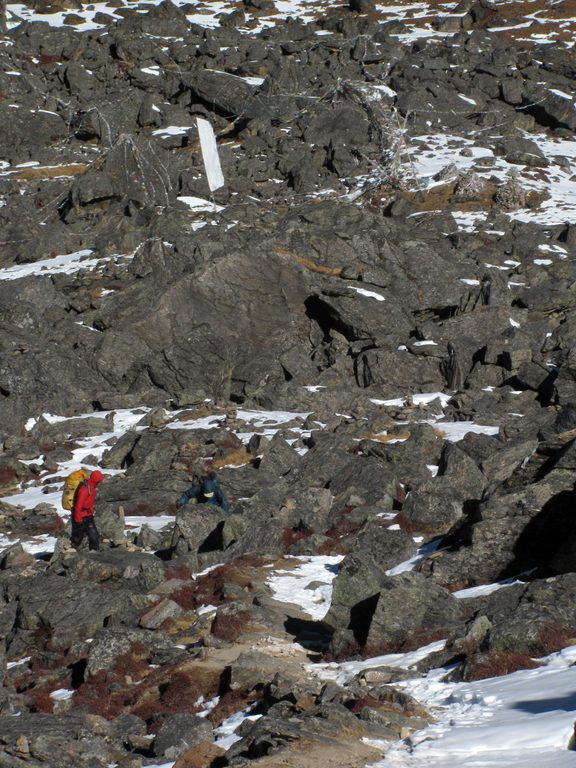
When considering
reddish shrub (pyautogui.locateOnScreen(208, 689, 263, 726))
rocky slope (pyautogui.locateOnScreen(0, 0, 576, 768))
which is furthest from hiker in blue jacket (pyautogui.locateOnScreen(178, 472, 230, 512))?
reddish shrub (pyautogui.locateOnScreen(208, 689, 263, 726))

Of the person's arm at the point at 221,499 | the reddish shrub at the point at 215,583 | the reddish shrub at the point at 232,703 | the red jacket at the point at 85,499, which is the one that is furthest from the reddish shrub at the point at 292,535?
the reddish shrub at the point at 232,703

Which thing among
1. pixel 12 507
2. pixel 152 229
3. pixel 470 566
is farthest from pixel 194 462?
pixel 152 229

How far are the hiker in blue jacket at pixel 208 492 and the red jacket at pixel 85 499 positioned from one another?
287 centimetres

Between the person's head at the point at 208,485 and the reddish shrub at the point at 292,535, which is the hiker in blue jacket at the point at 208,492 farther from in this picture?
the reddish shrub at the point at 292,535

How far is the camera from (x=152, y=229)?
46.4m

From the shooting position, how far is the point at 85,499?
2145 centimetres

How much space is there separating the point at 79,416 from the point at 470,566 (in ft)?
63.1

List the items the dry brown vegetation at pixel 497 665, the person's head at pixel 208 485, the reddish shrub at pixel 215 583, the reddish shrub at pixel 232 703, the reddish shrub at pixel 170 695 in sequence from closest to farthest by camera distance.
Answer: the dry brown vegetation at pixel 497 665 → the reddish shrub at pixel 232 703 → the reddish shrub at pixel 170 695 → the reddish shrub at pixel 215 583 → the person's head at pixel 208 485

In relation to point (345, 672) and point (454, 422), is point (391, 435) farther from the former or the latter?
point (345, 672)

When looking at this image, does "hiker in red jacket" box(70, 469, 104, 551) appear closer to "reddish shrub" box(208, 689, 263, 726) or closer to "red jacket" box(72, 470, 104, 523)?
"red jacket" box(72, 470, 104, 523)

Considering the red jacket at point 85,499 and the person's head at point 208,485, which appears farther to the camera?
the person's head at point 208,485

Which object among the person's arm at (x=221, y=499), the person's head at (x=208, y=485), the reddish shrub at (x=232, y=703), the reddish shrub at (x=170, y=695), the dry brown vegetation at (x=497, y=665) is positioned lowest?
the person's arm at (x=221, y=499)

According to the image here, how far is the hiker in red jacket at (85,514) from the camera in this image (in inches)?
845

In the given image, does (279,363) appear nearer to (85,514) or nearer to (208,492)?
(208,492)
